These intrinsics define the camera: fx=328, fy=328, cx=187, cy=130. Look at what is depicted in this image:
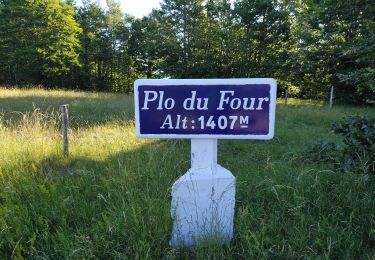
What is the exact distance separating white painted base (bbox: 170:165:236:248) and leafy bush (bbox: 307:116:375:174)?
4.47ft

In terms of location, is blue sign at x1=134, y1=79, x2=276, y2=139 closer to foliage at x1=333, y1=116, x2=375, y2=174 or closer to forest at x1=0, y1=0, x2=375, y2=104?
foliage at x1=333, y1=116, x2=375, y2=174

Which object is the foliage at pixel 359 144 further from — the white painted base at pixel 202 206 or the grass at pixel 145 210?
the white painted base at pixel 202 206

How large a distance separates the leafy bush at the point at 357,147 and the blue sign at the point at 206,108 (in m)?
1.36

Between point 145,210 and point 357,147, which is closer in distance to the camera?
point 145,210

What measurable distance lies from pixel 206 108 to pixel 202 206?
657 millimetres

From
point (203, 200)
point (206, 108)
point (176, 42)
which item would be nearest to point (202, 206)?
point (203, 200)

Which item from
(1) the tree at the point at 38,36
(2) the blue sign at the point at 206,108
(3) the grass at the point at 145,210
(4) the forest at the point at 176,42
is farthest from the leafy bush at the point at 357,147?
(1) the tree at the point at 38,36

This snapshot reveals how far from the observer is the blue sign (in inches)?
77.0

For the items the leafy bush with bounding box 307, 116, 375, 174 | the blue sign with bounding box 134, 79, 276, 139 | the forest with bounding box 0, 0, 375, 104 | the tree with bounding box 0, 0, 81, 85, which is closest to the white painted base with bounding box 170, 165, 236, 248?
the blue sign with bounding box 134, 79, 276, 139

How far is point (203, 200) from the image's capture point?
2.15m

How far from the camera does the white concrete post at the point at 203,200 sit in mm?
2109

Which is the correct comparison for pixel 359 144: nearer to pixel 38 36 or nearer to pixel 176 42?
pixel 176 42

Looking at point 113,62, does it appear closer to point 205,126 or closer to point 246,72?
point 246,72

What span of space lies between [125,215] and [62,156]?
6.78ft
